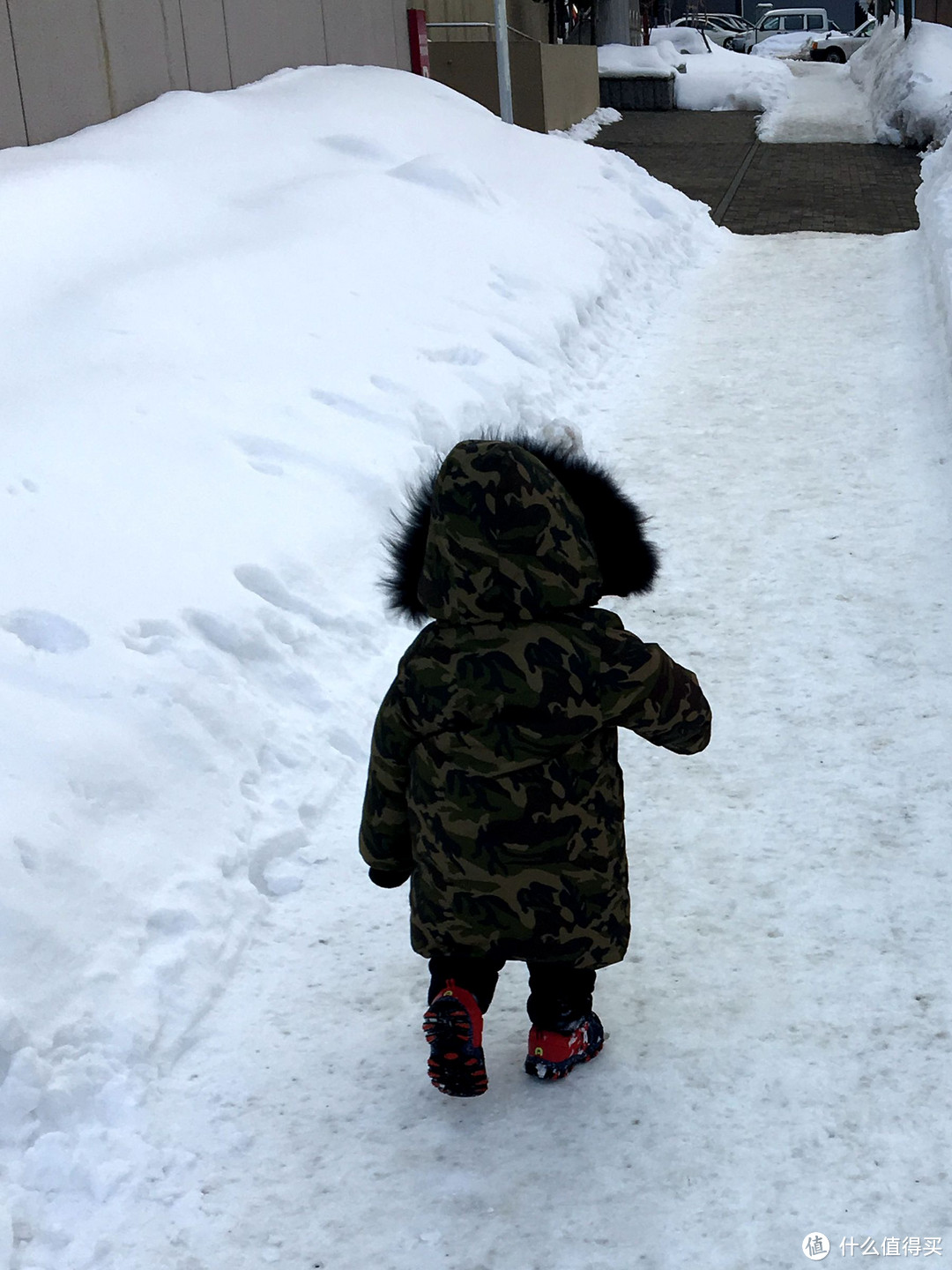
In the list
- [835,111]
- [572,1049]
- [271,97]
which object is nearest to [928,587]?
[572,1049]

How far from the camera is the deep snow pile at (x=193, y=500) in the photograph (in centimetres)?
281

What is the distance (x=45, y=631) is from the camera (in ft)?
11.8

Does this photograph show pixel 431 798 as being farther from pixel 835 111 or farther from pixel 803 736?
pixel 835 111

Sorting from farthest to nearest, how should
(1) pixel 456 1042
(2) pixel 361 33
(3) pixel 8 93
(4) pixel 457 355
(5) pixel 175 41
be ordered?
(2) pixel 361 33
(5) pixel 175 41
(3) pixel 8 93
(4) pixel 457 355
(1) pixel 456 1042

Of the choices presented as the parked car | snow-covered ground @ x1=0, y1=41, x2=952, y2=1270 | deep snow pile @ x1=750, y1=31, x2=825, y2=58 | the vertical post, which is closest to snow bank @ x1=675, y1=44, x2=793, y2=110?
the parked car

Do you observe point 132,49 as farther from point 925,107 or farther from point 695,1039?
point 925,107

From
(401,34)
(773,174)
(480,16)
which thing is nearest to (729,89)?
(480,16)

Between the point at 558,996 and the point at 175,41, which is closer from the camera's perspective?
the point at 558,996

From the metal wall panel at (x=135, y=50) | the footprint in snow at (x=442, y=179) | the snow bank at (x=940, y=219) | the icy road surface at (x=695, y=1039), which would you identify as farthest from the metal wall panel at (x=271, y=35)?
the icy road surface at (x=695, y=1039)

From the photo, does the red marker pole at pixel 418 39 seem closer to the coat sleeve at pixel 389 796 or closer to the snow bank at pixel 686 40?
the coat sleeve at pixel 389 796

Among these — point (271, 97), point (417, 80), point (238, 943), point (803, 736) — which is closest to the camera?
point (238, 943)

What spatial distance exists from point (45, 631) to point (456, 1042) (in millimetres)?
1785

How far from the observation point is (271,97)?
9.68m

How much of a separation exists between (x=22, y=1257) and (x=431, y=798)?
3.36 feet
